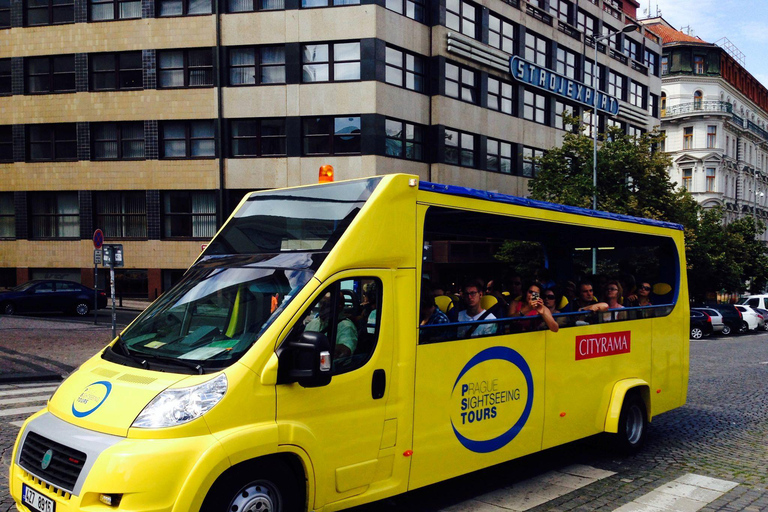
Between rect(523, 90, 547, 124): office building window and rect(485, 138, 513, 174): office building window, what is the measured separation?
258cm

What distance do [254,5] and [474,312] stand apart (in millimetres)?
27633

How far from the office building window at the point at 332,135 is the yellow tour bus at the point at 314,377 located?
75.0 ft

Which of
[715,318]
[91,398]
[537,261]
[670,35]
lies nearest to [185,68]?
[715,318]

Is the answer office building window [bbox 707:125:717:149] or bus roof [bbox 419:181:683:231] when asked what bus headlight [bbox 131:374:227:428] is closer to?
bus roof [bbox 419:181:683:231]

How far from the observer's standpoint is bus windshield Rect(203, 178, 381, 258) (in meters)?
4.98

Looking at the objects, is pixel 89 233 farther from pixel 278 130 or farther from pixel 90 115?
pixel 278 130

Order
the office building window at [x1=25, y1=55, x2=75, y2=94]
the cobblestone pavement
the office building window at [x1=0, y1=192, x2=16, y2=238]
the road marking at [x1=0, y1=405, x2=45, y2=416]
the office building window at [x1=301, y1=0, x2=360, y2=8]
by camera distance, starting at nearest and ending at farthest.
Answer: the cobblestone pavement < the road marking at [x1=0, y1=405, x2=45, y2=416] < the office building window at [x1=301, y1=0, x2=360, y2=8] < the office building window at [x1=25, y1=55, x2=75, y2=94] < the office building window at [x1=0, y1=192, x2=16, y2=238]

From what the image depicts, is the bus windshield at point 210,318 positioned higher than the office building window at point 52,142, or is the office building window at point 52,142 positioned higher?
the office building window at point 52,142

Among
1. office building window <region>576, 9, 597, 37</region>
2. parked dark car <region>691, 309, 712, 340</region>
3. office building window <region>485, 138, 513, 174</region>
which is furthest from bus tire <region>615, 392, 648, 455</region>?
office building window <region>576, 9, 597, 37</region>

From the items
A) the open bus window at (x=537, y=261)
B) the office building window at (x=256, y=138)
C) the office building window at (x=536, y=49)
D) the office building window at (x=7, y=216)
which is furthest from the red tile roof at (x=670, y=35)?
the open bus window at (x=537, y=261)

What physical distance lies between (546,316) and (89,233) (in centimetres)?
3068

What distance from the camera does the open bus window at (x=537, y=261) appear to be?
6195 mm

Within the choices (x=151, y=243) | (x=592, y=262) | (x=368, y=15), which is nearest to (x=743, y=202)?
(x=368, y=15)

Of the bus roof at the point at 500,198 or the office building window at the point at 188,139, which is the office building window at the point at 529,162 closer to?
the office building window at the point at 188,139
